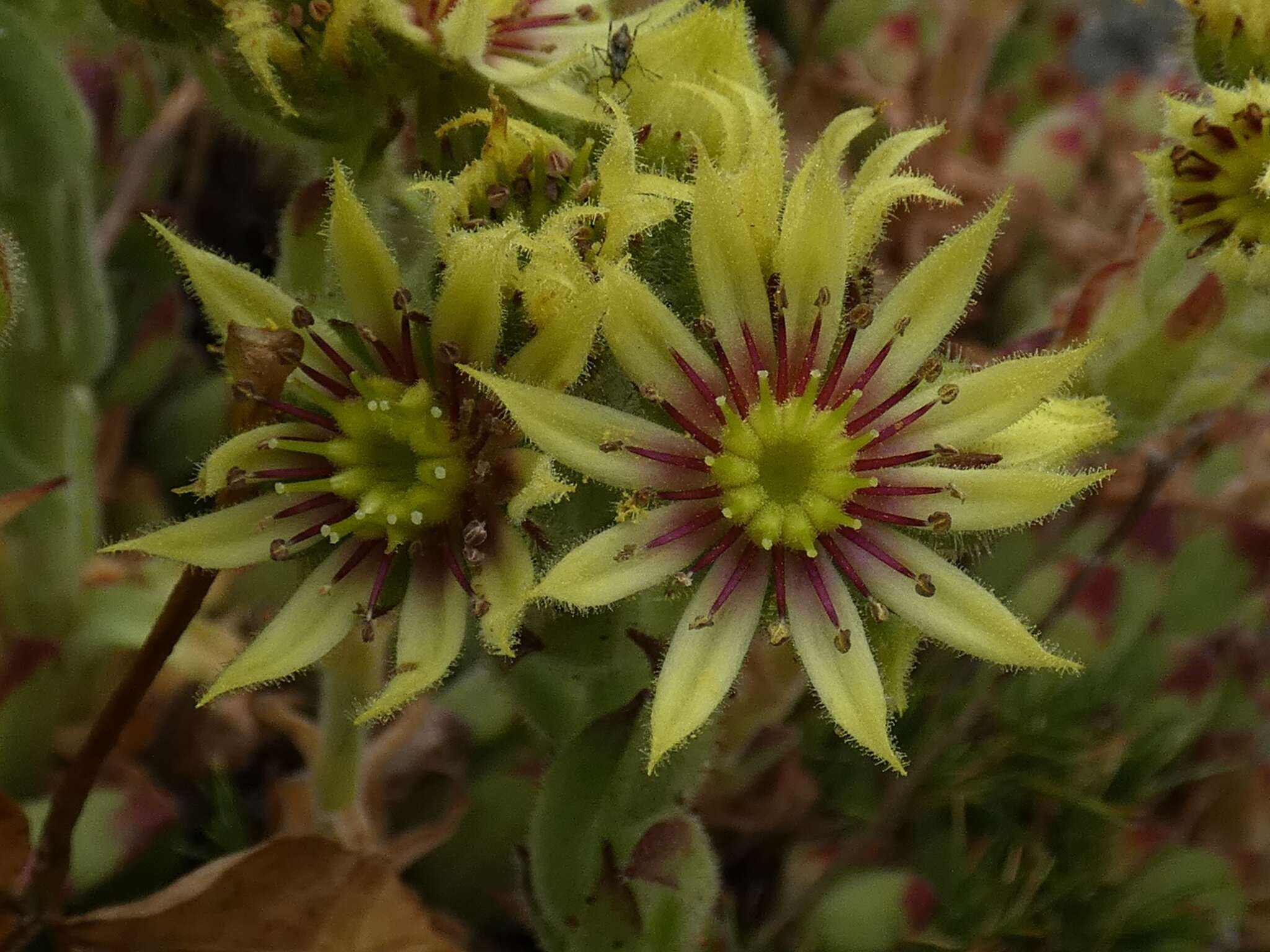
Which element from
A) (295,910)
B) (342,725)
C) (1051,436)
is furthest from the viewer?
(342,725)

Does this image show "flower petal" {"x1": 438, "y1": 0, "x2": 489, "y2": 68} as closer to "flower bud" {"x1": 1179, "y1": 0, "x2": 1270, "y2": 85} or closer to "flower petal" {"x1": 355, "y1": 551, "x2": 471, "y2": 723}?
A: "flower petal" {"x1": 355, "y1": 551, "x2": 471, "y2": 723}

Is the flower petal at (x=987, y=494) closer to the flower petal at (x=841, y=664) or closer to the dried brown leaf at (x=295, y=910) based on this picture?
the flower petal at (x=841, y=664)

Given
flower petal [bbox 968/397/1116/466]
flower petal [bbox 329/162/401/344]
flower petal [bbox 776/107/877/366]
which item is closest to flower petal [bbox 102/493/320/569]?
flower petal [bbox 329/162/401/344]

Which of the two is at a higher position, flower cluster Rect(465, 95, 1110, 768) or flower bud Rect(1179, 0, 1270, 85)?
flower bud Rect(1179, 0, 1270, 85)

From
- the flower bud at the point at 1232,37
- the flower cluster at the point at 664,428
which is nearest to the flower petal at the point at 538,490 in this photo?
the flower cluster at the point at 664,428

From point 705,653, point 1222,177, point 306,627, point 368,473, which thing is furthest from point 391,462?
point 1222,177

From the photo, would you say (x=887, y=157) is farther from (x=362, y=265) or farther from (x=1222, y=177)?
(x=362, y=265)

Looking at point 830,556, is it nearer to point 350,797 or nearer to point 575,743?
point 575,743
